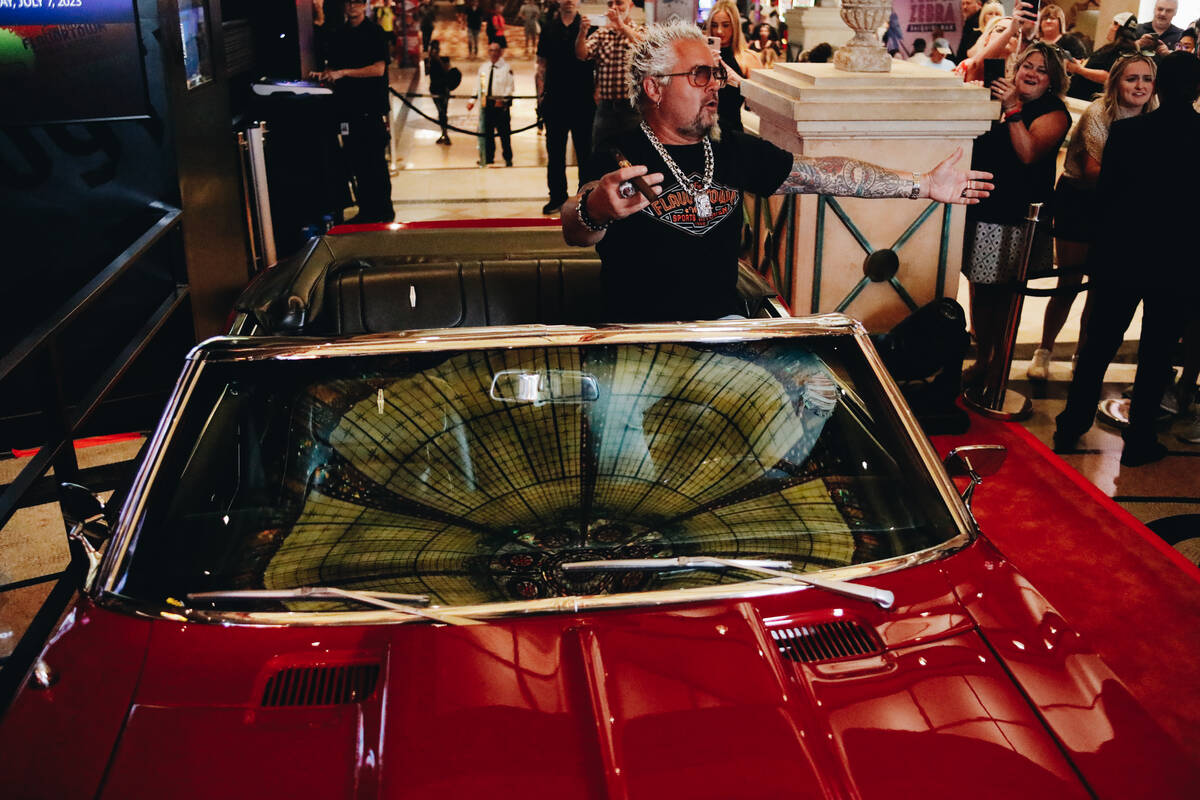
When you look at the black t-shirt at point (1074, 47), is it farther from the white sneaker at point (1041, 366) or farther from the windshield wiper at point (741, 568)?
the windshield wiper at point (741, 568)

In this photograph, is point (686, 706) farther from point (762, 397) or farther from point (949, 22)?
point (949, 22)

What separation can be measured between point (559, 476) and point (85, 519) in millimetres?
1000

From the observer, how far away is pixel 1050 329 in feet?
19.6

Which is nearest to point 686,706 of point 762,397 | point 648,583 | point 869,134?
point 648,583

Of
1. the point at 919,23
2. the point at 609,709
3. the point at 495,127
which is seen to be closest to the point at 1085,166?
the point at 609,709

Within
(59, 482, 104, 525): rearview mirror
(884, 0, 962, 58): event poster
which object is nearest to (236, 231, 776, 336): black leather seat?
(59, 482, 104, 525): rearview mirror

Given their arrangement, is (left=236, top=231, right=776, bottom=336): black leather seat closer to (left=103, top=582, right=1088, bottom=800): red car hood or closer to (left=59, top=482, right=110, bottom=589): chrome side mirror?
(left=59, top=482, right=110, bottom=589): chrome side mirror

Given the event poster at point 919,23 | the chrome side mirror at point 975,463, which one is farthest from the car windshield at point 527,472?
the event poster at point 919,23

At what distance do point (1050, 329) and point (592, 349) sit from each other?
4.40 metres

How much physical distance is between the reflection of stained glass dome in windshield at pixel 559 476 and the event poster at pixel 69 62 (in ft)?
11.6

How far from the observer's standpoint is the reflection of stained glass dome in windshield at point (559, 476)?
6.91ft

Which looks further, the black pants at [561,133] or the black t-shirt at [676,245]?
the black pants at [561,133]

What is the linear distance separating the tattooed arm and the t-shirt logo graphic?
308mm

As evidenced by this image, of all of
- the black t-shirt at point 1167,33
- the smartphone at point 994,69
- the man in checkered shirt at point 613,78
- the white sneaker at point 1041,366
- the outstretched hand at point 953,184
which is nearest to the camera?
the outstretched hand at point 953,184
